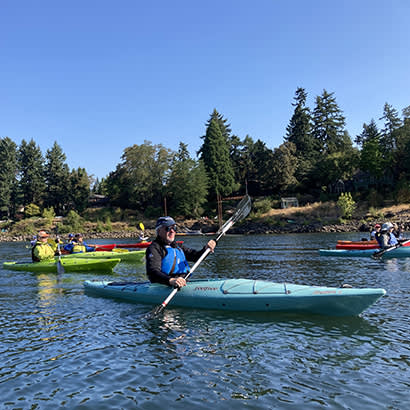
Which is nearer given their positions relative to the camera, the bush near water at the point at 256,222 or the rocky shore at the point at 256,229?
the rocky shore at the point at 256,229

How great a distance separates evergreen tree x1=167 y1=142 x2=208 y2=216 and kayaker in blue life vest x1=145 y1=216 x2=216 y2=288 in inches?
1744

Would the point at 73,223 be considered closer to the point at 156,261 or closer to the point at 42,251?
the point at 42,251

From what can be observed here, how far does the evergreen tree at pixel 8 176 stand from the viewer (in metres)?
62.9

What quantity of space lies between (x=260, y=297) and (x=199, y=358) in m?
2.20

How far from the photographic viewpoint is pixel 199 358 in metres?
5.31

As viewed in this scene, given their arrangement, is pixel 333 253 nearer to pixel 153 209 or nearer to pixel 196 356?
pixel 196 356

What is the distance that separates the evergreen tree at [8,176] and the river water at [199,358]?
61.3m

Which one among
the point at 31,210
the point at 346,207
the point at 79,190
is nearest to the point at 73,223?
the point at 79,190

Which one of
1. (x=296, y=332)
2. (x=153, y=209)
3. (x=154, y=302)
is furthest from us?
(x=153, y=209)

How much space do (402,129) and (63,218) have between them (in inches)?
1955

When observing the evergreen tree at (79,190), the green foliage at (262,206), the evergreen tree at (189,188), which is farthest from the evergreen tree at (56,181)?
the green foliage at (262,206)

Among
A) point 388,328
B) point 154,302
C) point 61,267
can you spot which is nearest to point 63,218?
point 61,267

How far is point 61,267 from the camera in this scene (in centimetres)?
1378

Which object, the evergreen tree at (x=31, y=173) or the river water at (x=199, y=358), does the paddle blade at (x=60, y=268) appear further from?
the evergreen tree at (x=31, y=173)
